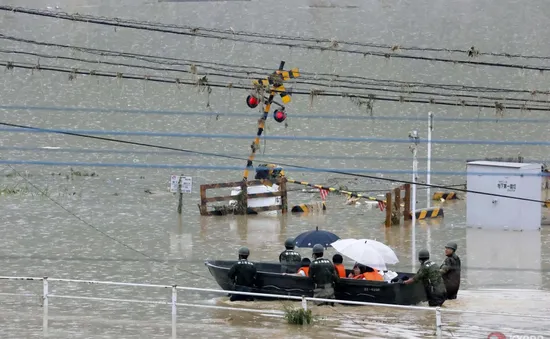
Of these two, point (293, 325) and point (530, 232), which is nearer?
point (293, 325)

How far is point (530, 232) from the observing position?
1280 inches

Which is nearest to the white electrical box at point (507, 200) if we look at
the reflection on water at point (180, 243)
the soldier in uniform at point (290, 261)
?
the reflection on water at point (180, 243)

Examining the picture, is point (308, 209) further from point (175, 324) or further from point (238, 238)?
point (175, 324)

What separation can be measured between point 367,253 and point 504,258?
7121 millimetres

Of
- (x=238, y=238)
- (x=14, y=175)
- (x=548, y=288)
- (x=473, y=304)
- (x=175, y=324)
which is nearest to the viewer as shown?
(x=175, y=324)

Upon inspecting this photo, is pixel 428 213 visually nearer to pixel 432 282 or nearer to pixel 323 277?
pixel 432 282

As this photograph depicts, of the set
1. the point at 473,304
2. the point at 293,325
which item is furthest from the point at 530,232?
the point at 293,325

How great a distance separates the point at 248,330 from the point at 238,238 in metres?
11.0

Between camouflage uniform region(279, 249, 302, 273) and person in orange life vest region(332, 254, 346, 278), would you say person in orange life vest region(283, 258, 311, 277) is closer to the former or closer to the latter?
camouflage uniform region(279, 249, 302, 273)

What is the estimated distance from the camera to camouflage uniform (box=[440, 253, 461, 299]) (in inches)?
889

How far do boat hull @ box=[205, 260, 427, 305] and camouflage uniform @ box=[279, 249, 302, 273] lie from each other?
2.52 ft

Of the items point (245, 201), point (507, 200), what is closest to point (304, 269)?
point (507, 200)

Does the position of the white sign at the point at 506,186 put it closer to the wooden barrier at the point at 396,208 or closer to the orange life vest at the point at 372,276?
the wooden barrier at the point at 396,208

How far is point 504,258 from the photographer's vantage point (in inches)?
1145
